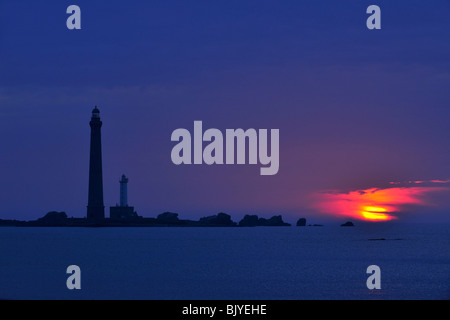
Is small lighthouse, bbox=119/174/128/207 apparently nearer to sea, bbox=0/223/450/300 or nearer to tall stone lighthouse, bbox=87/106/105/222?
tall stone lighthouse, bbox=87/106/105/222

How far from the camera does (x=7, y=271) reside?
2874 inches

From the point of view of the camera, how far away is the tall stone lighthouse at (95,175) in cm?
14050

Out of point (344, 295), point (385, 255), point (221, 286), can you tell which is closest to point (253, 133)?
point (344, 295)

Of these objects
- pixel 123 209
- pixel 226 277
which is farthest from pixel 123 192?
pixel 226 277

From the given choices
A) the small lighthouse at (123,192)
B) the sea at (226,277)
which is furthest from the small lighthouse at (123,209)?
the sea at (226,277)

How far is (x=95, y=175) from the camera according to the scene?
140125 mm

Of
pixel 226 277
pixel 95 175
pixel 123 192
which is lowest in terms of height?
pixel 226 277

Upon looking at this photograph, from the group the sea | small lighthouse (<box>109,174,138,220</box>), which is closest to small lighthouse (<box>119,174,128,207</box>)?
small lighthouse (<box>109,174,138,220</box>)

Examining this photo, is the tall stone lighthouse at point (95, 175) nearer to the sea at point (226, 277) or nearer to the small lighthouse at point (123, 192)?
the small lighthouse at point (123, 192)

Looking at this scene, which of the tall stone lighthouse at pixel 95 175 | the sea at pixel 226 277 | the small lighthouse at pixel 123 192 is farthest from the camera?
the small lighthouse at pixel 123 192

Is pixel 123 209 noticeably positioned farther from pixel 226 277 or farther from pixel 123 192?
pixel 226 277

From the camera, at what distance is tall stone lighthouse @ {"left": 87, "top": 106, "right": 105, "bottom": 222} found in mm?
140500
